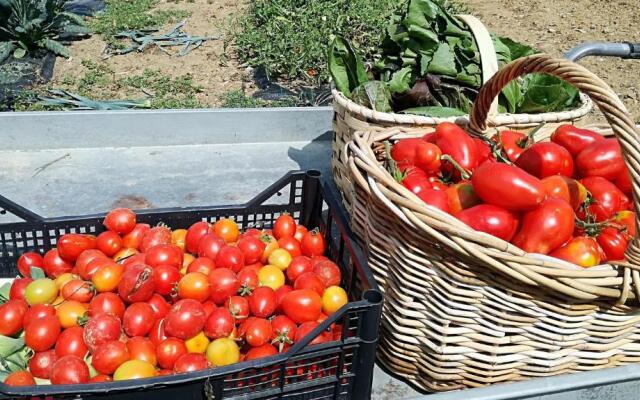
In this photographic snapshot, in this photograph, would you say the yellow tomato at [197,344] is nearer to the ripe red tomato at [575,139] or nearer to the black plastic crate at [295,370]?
the black plastic crate at [295,370]

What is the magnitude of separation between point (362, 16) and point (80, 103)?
6.43ft

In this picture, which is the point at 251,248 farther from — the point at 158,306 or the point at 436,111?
the point at 436,111

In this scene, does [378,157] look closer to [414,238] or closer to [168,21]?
[414,238]

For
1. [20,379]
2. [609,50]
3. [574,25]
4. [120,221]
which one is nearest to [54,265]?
[120,221]

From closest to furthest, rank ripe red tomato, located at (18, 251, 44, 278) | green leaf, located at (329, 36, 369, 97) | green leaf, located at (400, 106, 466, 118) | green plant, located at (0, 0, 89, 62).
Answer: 1. ripe red tomato, located at (18, 251, 44, 278)
2. green leaf, located at (400, 106, 466, 118)
3. green leaf, located at (329, 36, 369, 97)
4. green plant, located at (0, 0, 89, 62)

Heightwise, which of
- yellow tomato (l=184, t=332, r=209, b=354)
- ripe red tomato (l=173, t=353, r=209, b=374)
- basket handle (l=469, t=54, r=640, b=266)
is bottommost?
yellow tomato (l=184, t=332, r=209, b=354)

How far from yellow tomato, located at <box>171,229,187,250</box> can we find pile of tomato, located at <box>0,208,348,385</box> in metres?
0.02

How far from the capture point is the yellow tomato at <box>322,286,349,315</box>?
1.44m

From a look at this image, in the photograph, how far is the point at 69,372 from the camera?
1.21m

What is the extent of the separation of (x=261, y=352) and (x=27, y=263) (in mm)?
712

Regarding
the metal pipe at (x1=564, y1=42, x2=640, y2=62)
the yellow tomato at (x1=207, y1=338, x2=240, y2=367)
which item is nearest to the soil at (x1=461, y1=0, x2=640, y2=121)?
the metal pipe at (x1=564, y1=42, x2=640, y2=62)

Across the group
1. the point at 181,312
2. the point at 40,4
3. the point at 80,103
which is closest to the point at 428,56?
the point at 181,312

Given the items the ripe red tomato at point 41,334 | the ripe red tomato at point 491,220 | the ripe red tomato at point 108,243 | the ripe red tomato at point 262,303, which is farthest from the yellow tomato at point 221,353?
the ripe red tomato at point 491,220

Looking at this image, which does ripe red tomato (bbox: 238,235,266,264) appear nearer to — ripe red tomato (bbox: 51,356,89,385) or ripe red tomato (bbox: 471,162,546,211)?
ripe red tomato (bbox: 51,356,89,385)
